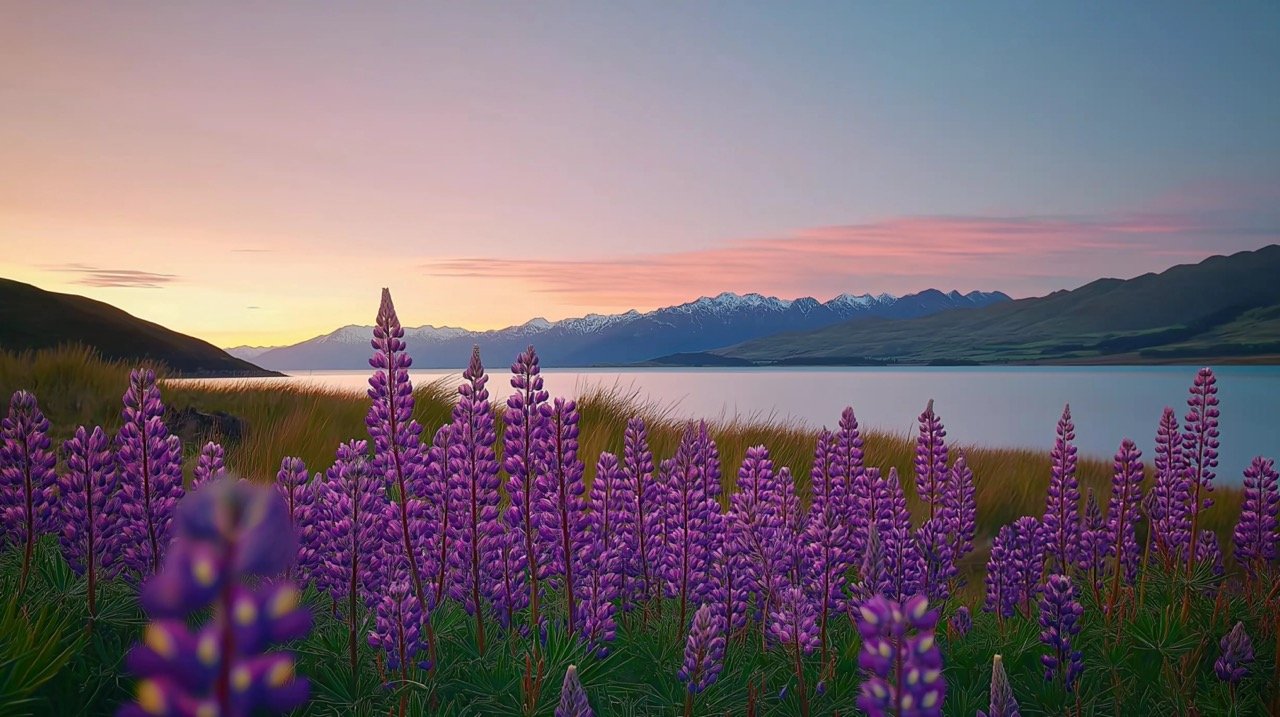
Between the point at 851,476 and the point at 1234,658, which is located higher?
the point at 851,476

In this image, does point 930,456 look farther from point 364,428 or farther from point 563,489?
point 364,428

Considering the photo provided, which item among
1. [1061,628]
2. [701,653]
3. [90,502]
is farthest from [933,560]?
[90,502]

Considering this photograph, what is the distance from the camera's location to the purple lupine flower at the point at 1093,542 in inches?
278

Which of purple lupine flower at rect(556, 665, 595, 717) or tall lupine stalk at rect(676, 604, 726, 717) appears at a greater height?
purple lupine flower at rect(556, 665, 595, 717)

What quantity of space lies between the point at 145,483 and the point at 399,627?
6.02 feet

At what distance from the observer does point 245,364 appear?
110 meters

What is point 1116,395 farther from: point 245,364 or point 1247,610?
point 1247,610

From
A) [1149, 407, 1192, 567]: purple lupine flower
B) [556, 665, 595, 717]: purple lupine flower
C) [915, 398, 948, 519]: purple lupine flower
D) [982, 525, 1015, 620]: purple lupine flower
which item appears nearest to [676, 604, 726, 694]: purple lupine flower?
[556, 665, 595, 717]: purple lupine flower

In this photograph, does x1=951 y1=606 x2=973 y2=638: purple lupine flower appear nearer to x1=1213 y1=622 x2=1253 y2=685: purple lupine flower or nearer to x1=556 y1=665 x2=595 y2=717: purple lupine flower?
x1=1213 y1=622 x2=1253 y2=685: purple lupine flower

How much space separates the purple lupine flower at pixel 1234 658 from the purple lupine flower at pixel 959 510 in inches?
73.2

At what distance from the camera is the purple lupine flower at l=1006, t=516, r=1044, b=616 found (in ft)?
21.6

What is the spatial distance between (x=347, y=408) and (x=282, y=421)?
259cm

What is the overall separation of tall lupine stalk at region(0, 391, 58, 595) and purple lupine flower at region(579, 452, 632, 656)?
117 inches

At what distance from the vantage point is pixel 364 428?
14.4m
